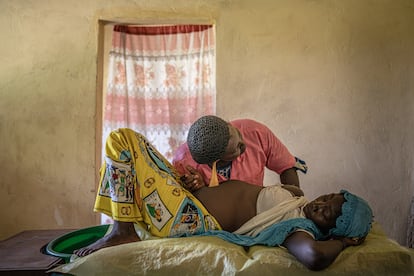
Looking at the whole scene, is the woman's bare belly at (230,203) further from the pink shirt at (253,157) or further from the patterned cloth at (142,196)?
the pink shirt at (253,157)

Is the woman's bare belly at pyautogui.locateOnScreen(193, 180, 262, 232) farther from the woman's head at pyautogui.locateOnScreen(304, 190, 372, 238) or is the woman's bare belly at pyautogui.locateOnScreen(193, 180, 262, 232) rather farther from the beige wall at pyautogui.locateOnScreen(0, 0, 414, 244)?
the beige wall at pyautogui.locateOnScreen(0, 0, 414, 244)

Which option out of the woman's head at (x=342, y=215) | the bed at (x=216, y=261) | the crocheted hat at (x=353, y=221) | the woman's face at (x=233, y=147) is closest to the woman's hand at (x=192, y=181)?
the woman's face at (x=233, y=147)

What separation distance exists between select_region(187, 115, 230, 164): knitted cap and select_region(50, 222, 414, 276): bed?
0.40 m

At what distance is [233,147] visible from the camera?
69.4 inches

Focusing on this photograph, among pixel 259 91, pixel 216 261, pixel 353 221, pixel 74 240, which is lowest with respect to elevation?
pixel 74 240

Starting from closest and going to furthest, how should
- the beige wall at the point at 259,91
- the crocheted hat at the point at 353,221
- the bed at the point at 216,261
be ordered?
the bed at the point at 216,261
the crocheted hat at the point at 353,221
the beige wall at the point at 259,91

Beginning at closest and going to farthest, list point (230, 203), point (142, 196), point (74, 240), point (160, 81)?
point (142, 196) < point (230, 203) < point (74, 240) < point (160, 81)

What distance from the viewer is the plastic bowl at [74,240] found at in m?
1.82

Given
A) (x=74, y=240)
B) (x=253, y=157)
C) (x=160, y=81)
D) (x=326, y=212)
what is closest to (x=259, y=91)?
(x=253, y=157)

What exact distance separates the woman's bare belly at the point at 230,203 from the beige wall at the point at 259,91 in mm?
934

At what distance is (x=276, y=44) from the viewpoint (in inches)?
104

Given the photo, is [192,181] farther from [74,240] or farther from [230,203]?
[74,240]

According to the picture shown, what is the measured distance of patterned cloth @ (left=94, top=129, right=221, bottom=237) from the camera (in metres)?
1.57

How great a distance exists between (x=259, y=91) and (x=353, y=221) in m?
1.29
